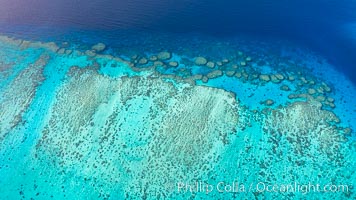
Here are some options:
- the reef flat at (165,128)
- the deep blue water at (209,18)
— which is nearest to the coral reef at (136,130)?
the reef flat at (165,128)

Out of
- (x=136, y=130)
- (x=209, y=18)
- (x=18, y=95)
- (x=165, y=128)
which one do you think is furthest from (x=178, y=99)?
(x=18, y=95)

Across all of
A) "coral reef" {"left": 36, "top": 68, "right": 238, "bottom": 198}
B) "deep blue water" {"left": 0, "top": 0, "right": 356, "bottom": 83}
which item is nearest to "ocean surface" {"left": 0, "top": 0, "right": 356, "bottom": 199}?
"coral reef" {"left": 36, "top": 68, "right": 238, "bottom": 198}

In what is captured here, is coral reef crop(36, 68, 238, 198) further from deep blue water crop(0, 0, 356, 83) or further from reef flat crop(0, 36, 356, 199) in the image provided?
deep blue water crop(0, 0, 356, 83)

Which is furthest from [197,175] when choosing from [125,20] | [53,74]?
[125,20]

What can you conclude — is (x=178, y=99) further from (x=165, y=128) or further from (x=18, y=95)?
(x=18, y=95)

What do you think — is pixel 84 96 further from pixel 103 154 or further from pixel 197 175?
pixel 197 175
